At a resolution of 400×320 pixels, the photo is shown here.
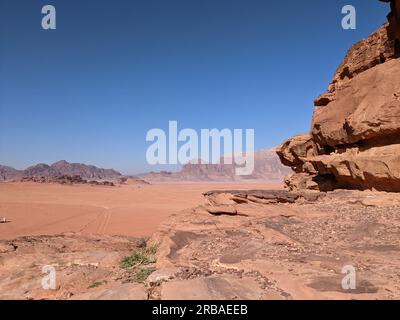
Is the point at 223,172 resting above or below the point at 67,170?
below

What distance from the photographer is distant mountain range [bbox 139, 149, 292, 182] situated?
123m

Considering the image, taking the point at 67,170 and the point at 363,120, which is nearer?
the point at 363,120

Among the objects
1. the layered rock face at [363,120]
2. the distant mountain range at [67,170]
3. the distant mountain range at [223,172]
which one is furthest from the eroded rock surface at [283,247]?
the distant mountain range at [67,170]

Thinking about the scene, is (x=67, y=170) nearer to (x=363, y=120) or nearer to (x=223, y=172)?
(x=223, y=172)

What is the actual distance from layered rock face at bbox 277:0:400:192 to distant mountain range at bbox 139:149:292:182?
107 metres

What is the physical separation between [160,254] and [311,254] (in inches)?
107

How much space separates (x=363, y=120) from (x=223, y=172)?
121m

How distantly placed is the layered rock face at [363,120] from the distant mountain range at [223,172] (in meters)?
107

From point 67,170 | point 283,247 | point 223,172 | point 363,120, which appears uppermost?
point 363,120

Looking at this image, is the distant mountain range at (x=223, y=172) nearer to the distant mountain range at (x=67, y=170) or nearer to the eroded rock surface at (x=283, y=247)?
the distant mountain range at (x=67, y=170)

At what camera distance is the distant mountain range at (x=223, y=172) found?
123 metres

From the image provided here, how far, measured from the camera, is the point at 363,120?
9.04 meters

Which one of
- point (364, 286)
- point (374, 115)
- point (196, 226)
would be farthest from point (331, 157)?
point (364, 286)

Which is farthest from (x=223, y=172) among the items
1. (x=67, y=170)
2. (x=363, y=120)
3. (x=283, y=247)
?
(x=283, y=247)
